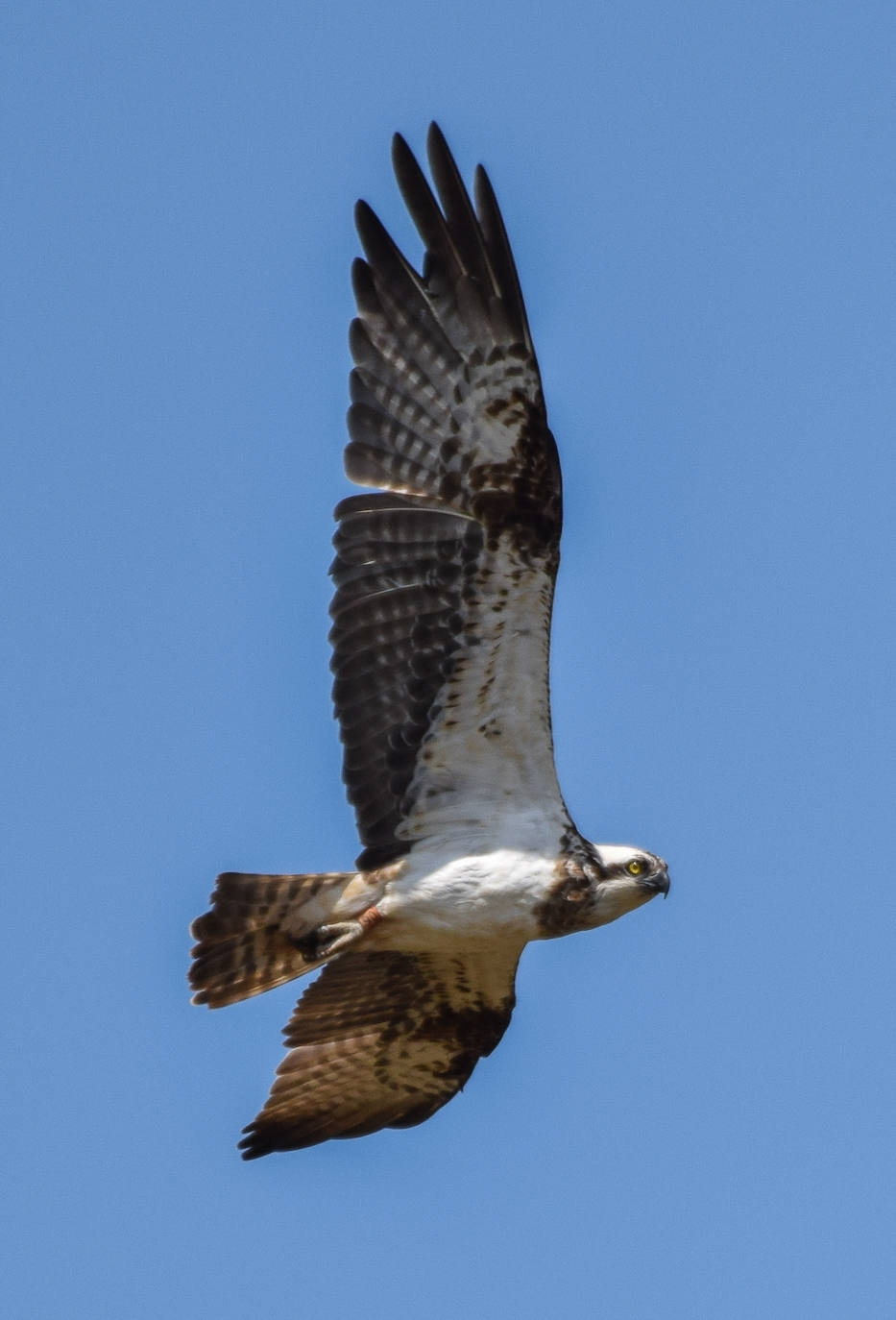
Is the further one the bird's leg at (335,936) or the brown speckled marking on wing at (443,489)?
the bird's leg at (335,936)

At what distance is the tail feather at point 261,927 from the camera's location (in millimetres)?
11789

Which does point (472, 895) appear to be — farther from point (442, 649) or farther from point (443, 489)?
point (443, 489)

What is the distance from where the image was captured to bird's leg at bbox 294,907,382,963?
467 inches

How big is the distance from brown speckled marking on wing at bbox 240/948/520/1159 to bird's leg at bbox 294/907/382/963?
43cm

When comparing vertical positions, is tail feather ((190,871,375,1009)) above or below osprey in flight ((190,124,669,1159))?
below

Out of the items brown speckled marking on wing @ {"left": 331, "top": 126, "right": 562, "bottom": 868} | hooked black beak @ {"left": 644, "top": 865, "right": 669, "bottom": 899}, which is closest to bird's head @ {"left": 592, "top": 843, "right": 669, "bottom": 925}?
hooked black beak @ {"left": 644, "top": 865, "right": 669, "bottom": 899}

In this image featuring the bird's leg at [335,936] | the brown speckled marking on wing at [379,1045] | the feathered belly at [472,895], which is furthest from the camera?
the brown speckled marking on wing at [379,1045]

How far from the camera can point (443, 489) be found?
1162 centimetres

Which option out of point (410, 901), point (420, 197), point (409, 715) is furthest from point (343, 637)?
point (420, 197)

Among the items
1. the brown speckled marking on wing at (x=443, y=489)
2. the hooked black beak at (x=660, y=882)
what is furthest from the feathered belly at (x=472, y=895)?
the brown speckled marking on wing at (x=443, y=489)

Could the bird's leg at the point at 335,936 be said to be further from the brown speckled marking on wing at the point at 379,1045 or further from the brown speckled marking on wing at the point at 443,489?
the brown speckled marking on wing at the point at 443,489

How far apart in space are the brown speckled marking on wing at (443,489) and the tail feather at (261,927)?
78 cm

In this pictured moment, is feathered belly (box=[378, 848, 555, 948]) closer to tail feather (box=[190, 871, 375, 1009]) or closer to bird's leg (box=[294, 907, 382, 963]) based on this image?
bird's leg (box=[294, 907, 382, 963])

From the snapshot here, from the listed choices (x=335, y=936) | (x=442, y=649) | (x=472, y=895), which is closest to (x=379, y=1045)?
(x=335, y=936)
